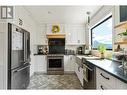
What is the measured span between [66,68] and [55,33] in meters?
1.60

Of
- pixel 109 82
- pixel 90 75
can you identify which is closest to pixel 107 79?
pixel 109 82

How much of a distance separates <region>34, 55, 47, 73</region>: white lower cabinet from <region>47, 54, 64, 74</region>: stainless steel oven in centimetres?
20

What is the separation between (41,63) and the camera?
21.7 ft

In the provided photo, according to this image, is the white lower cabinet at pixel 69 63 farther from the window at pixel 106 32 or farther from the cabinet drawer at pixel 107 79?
the cabinet drawer at pixel 107 79

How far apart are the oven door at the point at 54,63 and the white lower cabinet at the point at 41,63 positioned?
208mm

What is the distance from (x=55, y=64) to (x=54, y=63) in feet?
0.20

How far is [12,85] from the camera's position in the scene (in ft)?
8.76

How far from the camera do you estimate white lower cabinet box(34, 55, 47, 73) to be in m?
6.59

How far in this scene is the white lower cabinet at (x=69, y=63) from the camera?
6.59 metres

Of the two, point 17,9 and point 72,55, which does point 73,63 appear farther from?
point 17,9

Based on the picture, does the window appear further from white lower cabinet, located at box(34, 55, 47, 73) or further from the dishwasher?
white lower cabinet, located at box(34, 55, 47, 73)

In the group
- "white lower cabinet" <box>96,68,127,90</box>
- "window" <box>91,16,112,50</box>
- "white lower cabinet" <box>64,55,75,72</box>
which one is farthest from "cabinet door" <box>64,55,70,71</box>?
"white lower cabinet" <box>96,68,127,90</box>

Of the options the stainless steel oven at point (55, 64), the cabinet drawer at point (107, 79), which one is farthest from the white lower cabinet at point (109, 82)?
the stainless steel oven at point (55, 64)

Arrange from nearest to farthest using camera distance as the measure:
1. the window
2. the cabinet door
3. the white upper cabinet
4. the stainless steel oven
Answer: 1. the window
2. the stainless steel oven
3. the cabinet door
4. the white upper cabinet
